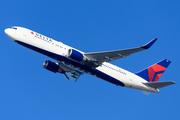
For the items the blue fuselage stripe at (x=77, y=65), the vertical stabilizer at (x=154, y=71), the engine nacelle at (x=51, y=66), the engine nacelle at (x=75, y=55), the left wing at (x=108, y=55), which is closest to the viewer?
the left wing at (x=108, y=55)

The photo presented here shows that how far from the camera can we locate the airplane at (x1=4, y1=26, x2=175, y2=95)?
3166 cm

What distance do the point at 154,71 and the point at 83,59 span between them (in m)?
13.7

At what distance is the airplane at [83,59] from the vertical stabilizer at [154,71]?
1.13 m

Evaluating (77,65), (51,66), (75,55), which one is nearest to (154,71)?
(77,65)

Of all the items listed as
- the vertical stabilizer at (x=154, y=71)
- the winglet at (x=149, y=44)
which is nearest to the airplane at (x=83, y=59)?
the winglet at (x=149, y=44)

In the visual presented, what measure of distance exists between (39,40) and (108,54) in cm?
925

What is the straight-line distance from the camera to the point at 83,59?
32062mm

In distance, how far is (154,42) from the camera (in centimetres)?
2725

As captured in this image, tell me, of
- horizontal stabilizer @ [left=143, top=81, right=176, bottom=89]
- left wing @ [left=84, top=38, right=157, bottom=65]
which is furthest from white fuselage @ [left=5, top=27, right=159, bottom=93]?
horizontal stabilizer @ [left=143, top=81, right=176, bottom=89]

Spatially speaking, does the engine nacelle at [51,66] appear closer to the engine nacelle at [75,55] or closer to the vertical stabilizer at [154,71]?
the engine nacelle at [75,55]

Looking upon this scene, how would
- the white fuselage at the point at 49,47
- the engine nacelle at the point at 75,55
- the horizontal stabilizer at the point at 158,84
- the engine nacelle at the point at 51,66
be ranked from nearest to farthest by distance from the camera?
the engine nacelle at the point at 75,55 → the white fuselage at the point at 49,47 → the horizontal stabilizer at the point at 158,84 → the engine nacelle at the point at 51,66

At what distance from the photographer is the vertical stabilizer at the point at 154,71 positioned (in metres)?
38.6

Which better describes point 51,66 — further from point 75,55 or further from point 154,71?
point 154,71

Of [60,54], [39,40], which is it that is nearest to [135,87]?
[60,54]
